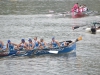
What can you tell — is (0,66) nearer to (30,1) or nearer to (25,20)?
(25,20)

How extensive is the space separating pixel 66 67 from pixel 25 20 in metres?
29.0

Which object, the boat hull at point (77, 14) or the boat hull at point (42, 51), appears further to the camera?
the boat hull at point (77, 14)

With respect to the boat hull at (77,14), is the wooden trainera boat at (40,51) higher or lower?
lower

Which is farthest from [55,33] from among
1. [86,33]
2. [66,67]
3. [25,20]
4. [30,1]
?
[30,1]

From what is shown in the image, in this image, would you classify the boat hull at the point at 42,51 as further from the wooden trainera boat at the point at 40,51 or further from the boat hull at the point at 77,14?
the boat hull at the point at 77,14

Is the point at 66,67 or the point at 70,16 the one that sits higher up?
the point at 70,16

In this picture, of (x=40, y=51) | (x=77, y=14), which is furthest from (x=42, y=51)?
(x=77, y=14)

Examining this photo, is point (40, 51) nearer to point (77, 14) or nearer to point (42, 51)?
point (42, 51)

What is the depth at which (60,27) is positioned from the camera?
52.4 m

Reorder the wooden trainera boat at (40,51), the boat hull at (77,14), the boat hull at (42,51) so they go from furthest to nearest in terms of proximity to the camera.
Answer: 1. the boat hull at (77,14)
2. the boat hull at (42,51)
3. the wooden trainera boat at (40,51)

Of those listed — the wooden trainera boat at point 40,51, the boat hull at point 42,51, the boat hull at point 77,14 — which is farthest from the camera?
the boat hull at point 77,14

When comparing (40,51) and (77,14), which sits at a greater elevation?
(77,14)

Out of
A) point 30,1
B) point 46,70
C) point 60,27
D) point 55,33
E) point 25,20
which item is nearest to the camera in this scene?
point 46,70

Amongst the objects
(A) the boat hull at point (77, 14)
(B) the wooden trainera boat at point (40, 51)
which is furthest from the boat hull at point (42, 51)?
(A) the boat hull at point (77, 14)
